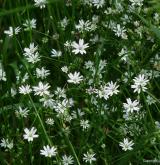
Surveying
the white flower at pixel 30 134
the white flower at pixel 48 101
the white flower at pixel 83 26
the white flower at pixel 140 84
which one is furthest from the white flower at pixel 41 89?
the white flower at pixel 83 26

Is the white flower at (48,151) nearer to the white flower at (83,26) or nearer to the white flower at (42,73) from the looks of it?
the white flower at (42,73)

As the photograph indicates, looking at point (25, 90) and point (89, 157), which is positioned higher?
point (25, 90)

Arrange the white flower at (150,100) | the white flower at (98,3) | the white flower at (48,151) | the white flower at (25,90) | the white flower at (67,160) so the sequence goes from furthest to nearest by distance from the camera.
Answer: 1. the white flower at (98,3)
2. the white flower at (150,100)
3. the white flower at (25,90)
4. the white flower at (67,160)
5. the white flower at (48,151)

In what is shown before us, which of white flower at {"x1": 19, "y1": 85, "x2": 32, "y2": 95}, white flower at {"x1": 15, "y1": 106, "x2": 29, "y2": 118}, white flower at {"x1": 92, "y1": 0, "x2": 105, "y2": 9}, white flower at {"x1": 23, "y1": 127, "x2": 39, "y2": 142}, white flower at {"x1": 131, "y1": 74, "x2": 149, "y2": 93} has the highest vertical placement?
white flower at {"x1": 92, "y1": 0, "x2": 105, "y2": 9}

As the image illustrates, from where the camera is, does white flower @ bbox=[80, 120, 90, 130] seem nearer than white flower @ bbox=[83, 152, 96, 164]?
No

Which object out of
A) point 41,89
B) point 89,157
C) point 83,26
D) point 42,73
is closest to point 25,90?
point 41,89

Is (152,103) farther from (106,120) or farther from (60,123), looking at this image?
(60,123)

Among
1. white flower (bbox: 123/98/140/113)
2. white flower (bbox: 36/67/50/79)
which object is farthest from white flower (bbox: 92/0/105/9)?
white flower (bbox: 123/98/140/113)

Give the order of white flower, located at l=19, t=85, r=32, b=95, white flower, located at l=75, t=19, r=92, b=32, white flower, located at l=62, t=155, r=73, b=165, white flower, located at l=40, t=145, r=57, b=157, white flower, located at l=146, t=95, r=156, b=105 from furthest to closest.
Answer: white flower, located at l=75, t=19, r=92, b=32, white flower, located at l=146, t=95, r=156, b=105, white flower, located at l=19, t=85, r=32, b=95, white flower, located at l=62, t=155, r=73, b=165, white flower, located at l=40, t=145, r=57, b=157

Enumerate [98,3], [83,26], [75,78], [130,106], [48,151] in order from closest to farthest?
1. [48,151]
2. [130,106]
3. [75,78]
4. [83,26]
5. [98,3]

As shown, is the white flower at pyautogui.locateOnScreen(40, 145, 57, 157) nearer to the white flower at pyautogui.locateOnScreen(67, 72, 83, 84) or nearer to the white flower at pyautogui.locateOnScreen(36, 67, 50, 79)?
the white flower at pyautogui.locateOnScreen(67, 72, 83, 84)

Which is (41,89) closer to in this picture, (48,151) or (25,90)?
(25,90)
